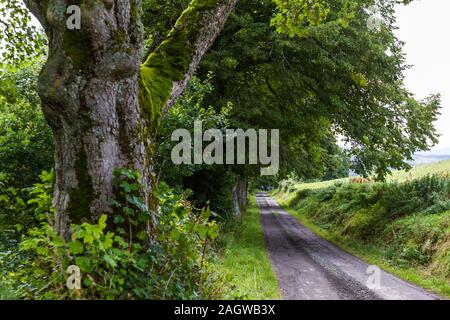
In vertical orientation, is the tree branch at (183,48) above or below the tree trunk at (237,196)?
above

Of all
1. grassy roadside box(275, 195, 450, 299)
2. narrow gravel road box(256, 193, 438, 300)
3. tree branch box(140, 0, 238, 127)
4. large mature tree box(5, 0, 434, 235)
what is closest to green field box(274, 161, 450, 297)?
grassy roadside box(275, 195, 450, 299)

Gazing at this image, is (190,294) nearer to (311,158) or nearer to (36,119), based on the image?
(36,119)

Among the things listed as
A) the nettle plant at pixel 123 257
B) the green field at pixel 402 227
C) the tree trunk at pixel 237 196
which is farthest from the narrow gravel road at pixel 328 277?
the tree trunk at pixel 237 196

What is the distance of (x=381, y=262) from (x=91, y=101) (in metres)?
13.1

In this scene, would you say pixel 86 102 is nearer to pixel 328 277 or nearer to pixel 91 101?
pixel 91 101

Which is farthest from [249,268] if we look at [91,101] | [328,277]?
[91,101]

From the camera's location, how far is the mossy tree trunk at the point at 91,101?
4.94 meters

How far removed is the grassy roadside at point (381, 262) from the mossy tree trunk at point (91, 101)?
9241mm

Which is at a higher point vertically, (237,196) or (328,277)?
(237,196)

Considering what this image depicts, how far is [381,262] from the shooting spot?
14.9 meters

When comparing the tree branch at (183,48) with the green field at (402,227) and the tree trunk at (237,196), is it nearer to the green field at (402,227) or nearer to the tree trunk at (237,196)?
the green field at (402,227)

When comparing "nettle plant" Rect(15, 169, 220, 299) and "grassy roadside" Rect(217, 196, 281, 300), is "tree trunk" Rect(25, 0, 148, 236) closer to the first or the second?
"nettle plant" Rect(15, 169, 220, 299)

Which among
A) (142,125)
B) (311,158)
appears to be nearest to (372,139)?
(311,158)

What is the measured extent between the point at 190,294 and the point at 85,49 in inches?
128
